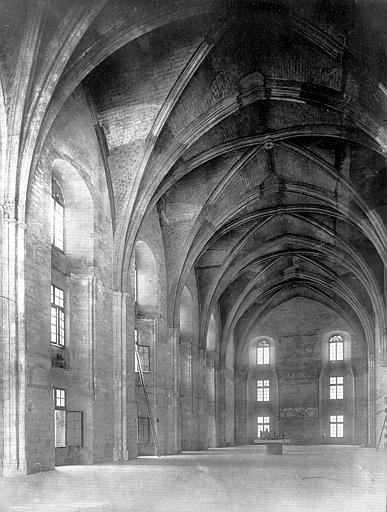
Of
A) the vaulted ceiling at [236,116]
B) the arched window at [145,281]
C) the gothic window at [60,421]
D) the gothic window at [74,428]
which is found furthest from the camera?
the arched window at [145,281]

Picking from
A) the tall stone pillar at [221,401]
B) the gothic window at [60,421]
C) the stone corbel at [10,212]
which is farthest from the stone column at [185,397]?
the stone corbel at [10,212]

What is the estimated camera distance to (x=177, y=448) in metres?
29.5

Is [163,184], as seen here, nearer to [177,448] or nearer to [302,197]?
[302,197]

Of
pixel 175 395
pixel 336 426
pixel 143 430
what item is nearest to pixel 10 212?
pixel 143 430

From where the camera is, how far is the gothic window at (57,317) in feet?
63.8

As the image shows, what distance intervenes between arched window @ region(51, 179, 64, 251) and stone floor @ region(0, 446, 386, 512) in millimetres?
6865

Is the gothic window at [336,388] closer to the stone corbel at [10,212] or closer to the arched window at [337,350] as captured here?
the arched window at [337,350]

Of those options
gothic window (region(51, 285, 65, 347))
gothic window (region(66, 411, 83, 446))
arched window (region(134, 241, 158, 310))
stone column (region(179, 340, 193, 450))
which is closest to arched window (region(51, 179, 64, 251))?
gothic window (region(51, 285, 65, 347))

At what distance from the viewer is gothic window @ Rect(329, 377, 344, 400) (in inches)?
1924

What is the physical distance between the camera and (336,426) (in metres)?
48.5

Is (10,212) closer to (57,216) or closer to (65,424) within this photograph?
(57,216)

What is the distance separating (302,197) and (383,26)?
14.8m

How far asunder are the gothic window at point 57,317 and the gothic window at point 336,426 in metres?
33.1

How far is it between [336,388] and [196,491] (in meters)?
39.3
